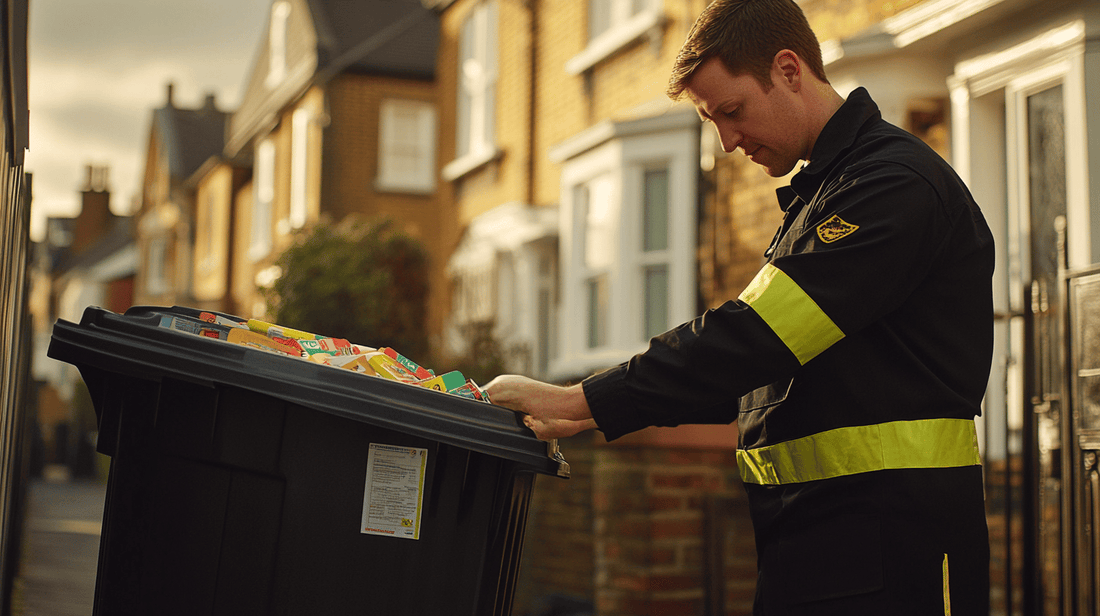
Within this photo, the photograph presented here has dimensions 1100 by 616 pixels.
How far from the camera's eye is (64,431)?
28906 mm

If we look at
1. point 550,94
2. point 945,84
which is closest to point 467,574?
point 945,84

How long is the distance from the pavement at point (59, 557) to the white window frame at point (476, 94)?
6.18 meters

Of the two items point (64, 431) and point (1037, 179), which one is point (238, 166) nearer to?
point (64, 431)

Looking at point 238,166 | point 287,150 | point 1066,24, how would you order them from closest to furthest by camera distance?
point 1066,24
point 287,150
point 238,166

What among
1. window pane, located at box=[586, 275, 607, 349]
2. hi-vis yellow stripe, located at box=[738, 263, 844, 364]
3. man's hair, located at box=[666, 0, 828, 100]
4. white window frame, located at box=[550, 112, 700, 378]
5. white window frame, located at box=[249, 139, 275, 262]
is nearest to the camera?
hi-vis yellow stripe, located at box=[738, 263, 844, 364]

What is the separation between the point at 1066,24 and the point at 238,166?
73.2 feet

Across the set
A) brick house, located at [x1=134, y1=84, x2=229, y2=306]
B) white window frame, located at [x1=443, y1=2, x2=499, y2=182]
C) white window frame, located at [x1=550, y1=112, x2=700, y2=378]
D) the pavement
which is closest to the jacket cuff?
the pavement

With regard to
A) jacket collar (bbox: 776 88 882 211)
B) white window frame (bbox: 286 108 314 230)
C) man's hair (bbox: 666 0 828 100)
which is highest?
white window frame (bbox: 286 108 314 230)

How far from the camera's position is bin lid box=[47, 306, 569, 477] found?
2137mm

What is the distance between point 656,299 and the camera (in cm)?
951

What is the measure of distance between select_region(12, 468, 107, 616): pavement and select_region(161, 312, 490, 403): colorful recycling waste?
2.42 ft

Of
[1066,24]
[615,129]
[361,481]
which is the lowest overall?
[361,481]

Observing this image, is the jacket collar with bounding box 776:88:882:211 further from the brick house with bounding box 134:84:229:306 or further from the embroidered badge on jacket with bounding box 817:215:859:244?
the brick house with bounding box 134:84:229:306

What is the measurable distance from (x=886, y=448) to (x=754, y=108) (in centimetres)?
77
